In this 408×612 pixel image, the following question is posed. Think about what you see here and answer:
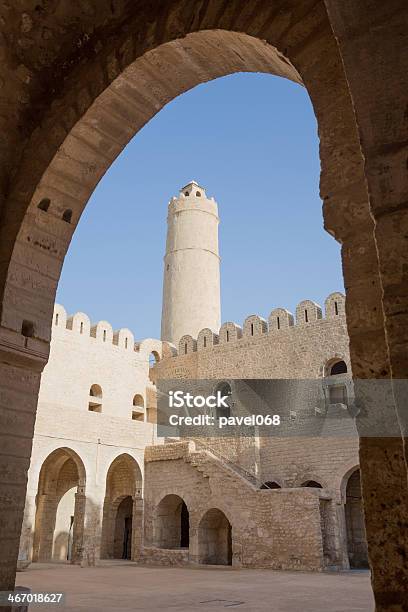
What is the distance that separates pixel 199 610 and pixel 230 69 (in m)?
6.15

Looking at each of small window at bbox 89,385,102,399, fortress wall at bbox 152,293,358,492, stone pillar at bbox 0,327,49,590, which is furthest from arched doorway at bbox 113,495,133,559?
stone pillar at bbox 0,327,49,590

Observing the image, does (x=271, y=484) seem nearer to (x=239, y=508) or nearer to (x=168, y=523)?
(x=239, y=508)

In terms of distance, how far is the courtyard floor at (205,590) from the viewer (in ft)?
23.2

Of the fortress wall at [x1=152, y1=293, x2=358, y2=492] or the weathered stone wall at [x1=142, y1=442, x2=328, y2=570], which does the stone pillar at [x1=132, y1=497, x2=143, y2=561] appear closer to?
the weathered stone wall at [x1=142, y1=442, x2=328, y2=570]

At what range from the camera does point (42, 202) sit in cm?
418

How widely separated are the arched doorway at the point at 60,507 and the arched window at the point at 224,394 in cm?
575

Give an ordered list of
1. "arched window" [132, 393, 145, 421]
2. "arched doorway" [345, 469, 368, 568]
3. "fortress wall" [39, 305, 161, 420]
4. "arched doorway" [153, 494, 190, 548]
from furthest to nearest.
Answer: "arched window" [132, 393, 145, 421] → "fortress wall" [39, 305, 161, 420] → "arched doorway" [153, 494, 190, 548] → "arched doorway" [345, 469, 368, 568]

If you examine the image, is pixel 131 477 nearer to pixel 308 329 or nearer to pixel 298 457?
pixel 298 457

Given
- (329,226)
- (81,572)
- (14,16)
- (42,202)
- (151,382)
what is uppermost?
(151,382)

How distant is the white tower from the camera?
1073 inches

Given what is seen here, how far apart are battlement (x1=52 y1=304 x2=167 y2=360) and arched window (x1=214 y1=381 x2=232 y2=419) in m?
3.37

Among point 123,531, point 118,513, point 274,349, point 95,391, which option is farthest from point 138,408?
point 274,349

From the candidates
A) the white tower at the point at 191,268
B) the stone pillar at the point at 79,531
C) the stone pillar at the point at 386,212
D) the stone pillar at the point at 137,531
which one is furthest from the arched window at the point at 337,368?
the stone pillar at the point at 386,212

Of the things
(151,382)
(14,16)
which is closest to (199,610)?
(14,16)
